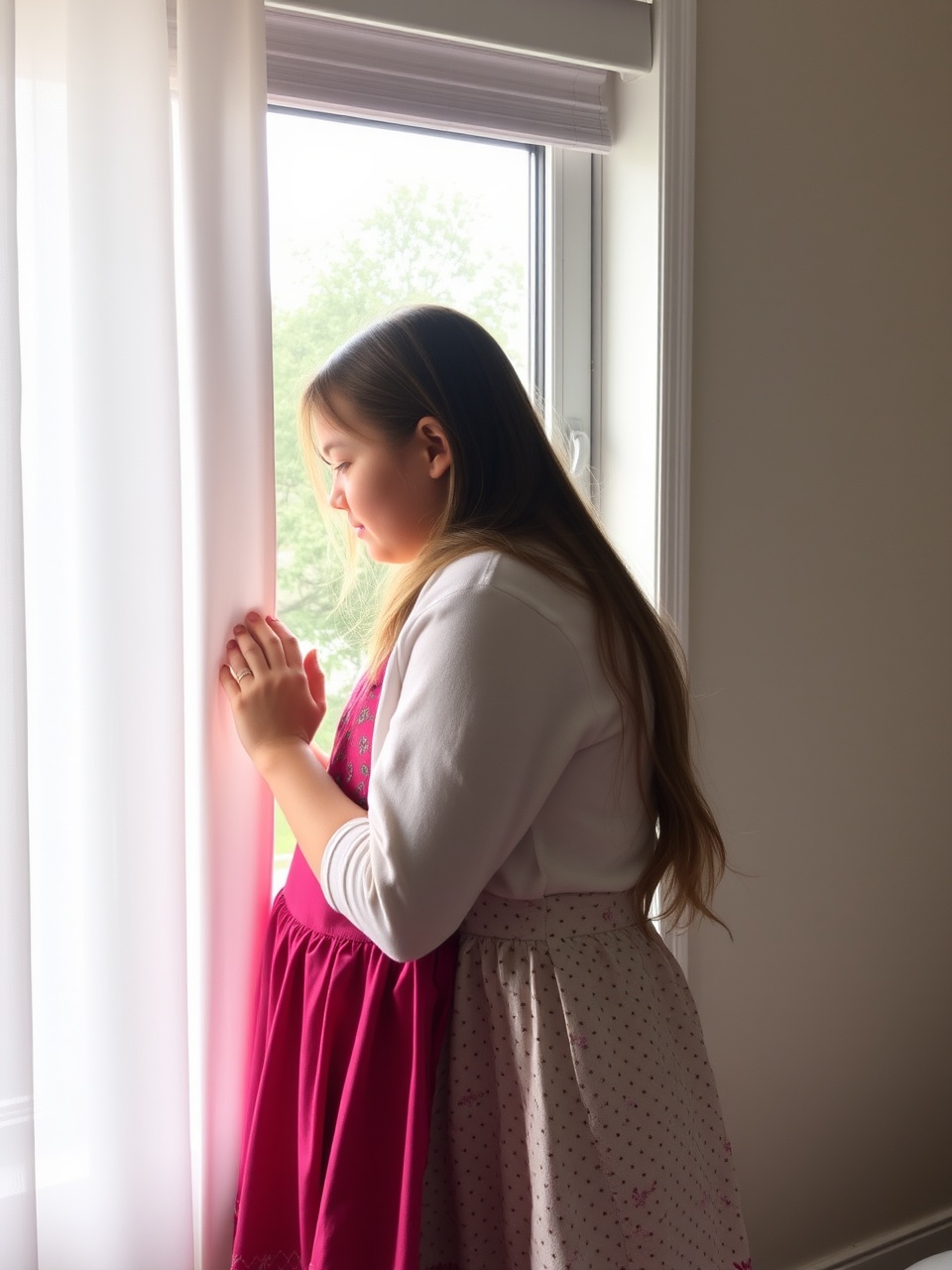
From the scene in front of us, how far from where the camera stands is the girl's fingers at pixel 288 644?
1.19 m

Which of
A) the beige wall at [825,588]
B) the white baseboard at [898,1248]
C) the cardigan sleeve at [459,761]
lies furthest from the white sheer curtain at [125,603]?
the white baseboard at [898,1248]

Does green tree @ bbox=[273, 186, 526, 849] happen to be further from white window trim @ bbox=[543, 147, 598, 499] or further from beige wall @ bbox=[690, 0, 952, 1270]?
beige wall @ bbox=[690, 0, 952, 1270]

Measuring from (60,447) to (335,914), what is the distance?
549 millimetres

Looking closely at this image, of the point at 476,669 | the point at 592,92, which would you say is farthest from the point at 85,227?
the point at 592,92

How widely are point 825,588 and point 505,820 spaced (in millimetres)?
1017

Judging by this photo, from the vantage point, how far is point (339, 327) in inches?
60.0

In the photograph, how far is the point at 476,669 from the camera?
97 cm

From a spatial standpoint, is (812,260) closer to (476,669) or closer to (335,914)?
(476,669)

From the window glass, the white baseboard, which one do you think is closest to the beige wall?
the white baseboard

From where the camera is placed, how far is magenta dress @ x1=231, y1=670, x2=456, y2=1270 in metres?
1.08

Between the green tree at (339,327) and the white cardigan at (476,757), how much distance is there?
0.49 meters

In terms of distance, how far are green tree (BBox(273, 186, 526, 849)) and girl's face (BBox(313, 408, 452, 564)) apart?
28 centimetres

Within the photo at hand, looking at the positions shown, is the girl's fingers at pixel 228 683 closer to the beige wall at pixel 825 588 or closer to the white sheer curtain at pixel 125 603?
the white sheer curtain at pixel 125 603

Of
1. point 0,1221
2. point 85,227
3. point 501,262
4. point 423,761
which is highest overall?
point 501,262
